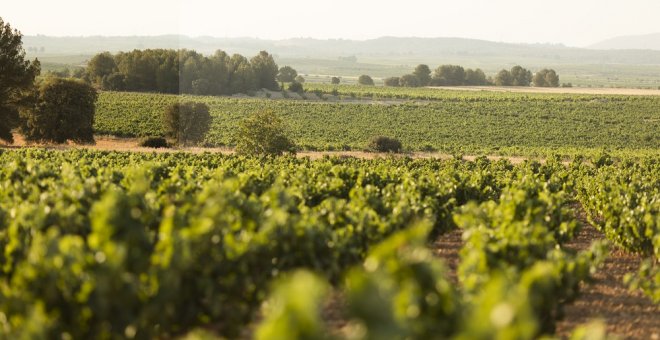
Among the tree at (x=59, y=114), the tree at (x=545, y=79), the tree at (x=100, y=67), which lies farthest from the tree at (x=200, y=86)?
the tree at (x=545, y=79)

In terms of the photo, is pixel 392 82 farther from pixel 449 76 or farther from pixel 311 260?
pixel 311 260

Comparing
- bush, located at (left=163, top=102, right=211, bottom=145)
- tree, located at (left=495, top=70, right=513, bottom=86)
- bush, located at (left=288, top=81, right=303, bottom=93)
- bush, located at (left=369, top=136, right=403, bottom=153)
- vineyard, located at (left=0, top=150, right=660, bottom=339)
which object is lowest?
bush, located at (left=369, top=136, right=403, bottom=153)

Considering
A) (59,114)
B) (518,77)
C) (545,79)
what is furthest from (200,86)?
(545,79)

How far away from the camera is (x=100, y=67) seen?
345ft

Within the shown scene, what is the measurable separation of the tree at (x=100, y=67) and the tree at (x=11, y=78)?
174ft

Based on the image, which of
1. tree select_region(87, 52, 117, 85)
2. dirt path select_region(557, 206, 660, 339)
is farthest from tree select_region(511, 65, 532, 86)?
dirt path select_region(557, 206, 660, 339)

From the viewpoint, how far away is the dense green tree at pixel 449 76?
531ft

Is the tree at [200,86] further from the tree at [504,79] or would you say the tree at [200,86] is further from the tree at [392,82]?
the tree at [504,79]

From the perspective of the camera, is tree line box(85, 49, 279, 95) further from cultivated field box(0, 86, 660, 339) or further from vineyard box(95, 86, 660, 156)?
cultivated field box(0, 86, 660, 339)

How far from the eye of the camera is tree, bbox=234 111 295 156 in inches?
1928

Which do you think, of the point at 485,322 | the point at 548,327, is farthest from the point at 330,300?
the point at 485,322

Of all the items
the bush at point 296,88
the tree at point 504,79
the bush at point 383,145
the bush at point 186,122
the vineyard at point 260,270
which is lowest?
the bush at point 383,145

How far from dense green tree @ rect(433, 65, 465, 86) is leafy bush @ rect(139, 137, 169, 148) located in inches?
4407

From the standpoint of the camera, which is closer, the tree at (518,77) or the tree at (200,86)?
the tree at (200,86)
